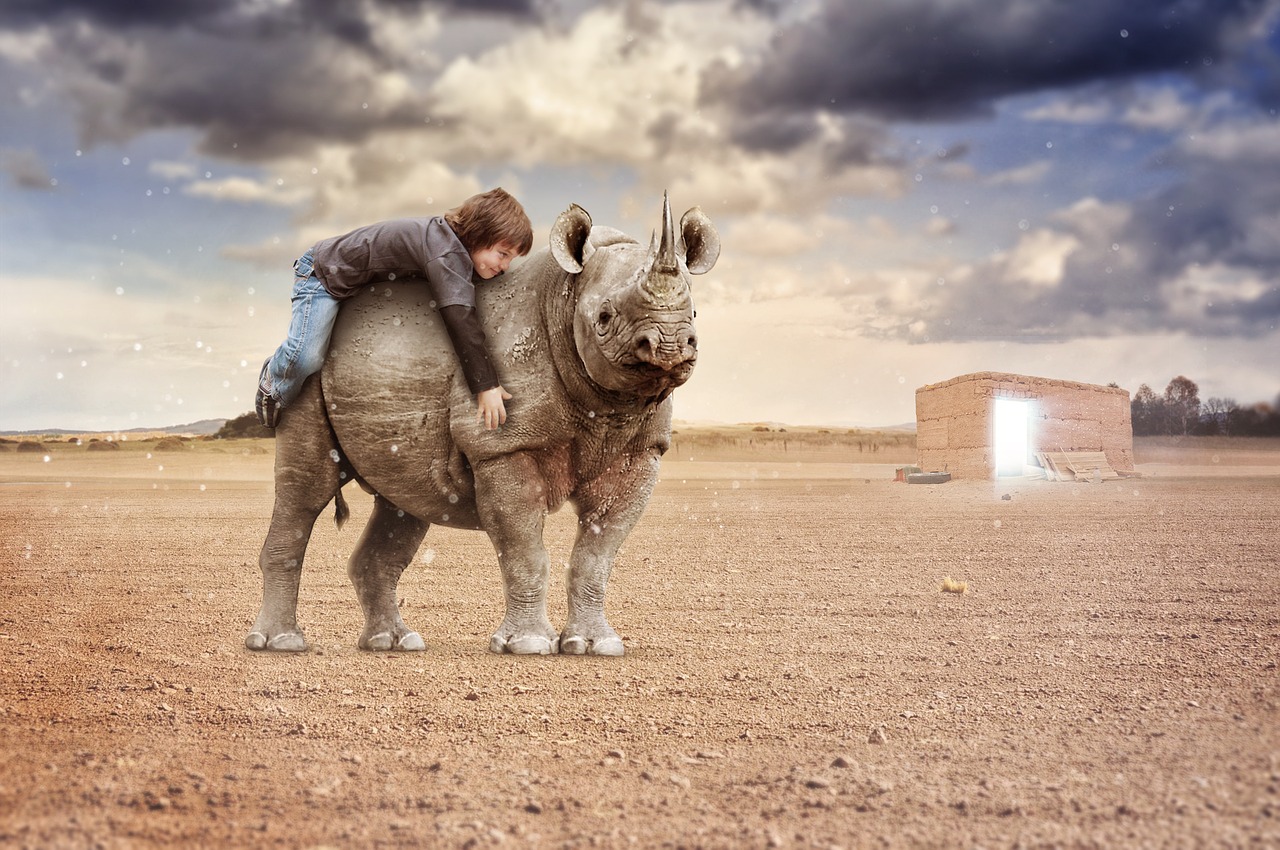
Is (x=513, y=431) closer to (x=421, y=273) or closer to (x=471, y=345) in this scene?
(x=471, y=345)

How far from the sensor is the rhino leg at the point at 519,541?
16.9ft

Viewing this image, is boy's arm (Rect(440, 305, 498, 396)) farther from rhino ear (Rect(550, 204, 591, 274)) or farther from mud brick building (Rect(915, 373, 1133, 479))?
mud brick building (Rect(915, 373, 1133, 479))

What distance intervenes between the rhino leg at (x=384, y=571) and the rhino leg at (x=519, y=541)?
31.5 inches

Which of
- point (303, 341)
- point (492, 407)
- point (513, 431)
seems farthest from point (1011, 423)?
point (303, 341)

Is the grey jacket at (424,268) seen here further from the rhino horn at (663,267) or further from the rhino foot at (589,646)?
the rhino foot at (589,646)

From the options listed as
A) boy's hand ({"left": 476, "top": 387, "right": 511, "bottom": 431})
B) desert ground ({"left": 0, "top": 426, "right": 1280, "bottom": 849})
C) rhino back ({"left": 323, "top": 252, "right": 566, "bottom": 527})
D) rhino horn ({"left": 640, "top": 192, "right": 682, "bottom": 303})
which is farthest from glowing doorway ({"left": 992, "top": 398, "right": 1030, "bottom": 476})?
rhino horn ({"left": 640, "top": 192, "right": 682, "bottom": 303})

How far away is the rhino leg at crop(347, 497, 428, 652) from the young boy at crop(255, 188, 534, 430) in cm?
89

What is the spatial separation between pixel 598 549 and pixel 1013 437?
24071mm

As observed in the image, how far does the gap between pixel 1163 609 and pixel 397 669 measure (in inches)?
207

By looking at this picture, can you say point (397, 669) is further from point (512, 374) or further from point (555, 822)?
point (555, 822)

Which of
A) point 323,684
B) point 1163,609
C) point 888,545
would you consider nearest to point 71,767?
point 323,684

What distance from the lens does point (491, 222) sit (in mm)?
5141

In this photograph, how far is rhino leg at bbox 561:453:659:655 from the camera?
5.43 m

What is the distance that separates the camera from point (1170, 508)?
17.3 meters
